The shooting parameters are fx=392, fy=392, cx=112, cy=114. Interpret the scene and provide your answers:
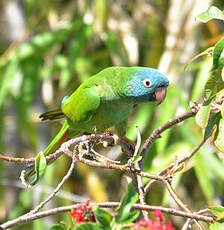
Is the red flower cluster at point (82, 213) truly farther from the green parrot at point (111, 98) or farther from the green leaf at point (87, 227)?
the green parrot at point (111, 98)

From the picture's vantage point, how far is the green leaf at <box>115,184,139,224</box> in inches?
24.7

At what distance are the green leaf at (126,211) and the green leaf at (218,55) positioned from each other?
0.39 meters

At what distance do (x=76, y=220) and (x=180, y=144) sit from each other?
6.45 feet

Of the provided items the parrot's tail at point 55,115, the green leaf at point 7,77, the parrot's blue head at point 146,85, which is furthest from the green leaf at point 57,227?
the green leaf at point 7,77

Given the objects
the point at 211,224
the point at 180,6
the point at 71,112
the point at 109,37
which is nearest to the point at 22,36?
the point at 109,37

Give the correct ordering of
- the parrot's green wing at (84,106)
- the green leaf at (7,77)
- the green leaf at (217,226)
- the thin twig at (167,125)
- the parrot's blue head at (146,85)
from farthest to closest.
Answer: the green leaf at (7,77) < the parrot's green wing at (84,106) < the parrot's blue head at (146,85) < the thin twig at (167,125) < the green leaf at (217,226)

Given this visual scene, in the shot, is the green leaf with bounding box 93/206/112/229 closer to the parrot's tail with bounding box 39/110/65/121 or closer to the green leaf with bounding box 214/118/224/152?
the green leaf with bounding box 214/118/224/152

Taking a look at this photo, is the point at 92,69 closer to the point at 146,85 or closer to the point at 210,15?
the point at 146,85

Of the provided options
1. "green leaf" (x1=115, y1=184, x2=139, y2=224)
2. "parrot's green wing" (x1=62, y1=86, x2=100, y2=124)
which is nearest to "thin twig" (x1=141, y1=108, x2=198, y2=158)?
"green leaf" (x1=115, y1=184, x2=139, y2=224)

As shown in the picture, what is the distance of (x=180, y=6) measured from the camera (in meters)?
2.87

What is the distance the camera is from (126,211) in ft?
2.07

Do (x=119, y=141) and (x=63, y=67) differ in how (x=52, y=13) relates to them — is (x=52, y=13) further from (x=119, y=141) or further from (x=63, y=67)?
(x=119, y=141)

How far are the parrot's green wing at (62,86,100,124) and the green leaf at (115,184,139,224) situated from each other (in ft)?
3.32

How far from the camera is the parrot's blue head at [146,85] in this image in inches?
60.1
